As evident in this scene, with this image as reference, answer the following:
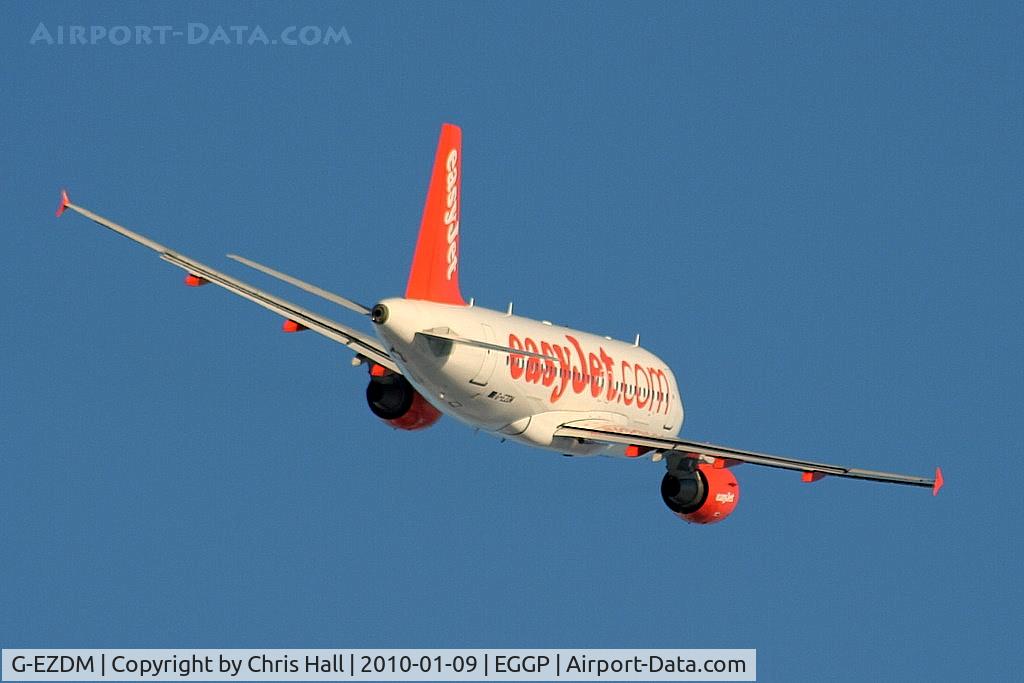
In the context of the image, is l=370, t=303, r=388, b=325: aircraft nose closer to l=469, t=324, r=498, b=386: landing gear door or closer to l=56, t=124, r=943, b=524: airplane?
l=56, t=124, r=943, b=524: airplane

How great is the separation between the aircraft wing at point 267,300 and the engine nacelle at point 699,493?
9097 millimetres

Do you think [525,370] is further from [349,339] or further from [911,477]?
[911,477]

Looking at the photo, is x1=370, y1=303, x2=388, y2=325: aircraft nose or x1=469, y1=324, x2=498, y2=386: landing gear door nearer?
x1=370, y1=303, x2=388, y2=325: aircraft nose

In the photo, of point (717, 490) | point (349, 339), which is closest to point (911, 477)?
point (717, 490)

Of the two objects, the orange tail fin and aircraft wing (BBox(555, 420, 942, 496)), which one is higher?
the orange tail fin

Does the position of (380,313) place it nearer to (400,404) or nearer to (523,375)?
(523,375)

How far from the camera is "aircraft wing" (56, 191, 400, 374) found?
64.9 metres

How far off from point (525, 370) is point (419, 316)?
219 inches

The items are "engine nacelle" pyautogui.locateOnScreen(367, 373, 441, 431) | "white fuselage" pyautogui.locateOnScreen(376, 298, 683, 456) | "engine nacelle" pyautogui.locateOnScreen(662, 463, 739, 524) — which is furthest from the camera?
"engine nacelle" pyautogui.locateOnScreen(367, 373, 441, 431)

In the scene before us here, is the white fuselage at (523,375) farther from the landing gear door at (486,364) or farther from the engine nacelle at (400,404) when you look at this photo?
the engine nacelle at (400,404)

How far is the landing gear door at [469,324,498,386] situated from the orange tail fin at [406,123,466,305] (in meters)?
1.18

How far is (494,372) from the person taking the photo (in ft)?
213

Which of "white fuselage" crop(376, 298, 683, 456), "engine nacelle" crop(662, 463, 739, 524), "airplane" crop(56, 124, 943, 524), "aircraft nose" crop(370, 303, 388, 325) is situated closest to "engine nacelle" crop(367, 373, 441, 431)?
"airplane" crop(56, 124, 943, 524)

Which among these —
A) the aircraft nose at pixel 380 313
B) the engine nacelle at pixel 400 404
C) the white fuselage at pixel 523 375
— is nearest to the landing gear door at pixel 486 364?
the white fuselage at pixel 523 375
